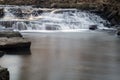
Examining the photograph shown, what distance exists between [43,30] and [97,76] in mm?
21056

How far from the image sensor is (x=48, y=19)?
3647 cm

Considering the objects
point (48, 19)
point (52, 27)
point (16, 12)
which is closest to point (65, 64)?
point (52, 27)

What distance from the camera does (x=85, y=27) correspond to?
35.9 meters

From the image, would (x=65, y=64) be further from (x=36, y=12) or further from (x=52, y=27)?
(x=36, y=12)

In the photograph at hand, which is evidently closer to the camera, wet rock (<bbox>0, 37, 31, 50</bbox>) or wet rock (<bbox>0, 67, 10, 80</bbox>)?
wet rock (<bbox>0, 67, 10, 80</bbox>)

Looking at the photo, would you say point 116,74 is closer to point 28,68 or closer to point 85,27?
point 28,68

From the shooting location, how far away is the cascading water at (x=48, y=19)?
1313 inches

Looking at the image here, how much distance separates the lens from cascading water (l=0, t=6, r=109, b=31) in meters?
33.3

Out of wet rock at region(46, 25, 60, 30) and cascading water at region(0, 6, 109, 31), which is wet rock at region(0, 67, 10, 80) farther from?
wet rock at region(46, 25, 60, 30)

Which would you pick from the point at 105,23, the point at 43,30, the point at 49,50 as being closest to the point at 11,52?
the point at 49,50

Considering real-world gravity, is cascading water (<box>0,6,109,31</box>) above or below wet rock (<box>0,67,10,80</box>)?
below

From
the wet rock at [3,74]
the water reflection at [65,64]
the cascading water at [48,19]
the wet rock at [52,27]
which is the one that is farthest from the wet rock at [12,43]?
the wet rock at [52,27]

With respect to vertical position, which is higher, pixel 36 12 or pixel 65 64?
pixel 65 64

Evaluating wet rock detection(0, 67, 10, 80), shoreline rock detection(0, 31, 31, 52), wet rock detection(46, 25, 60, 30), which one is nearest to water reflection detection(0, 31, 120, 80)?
shoreline rock detection(0, 31, 31, 52)
